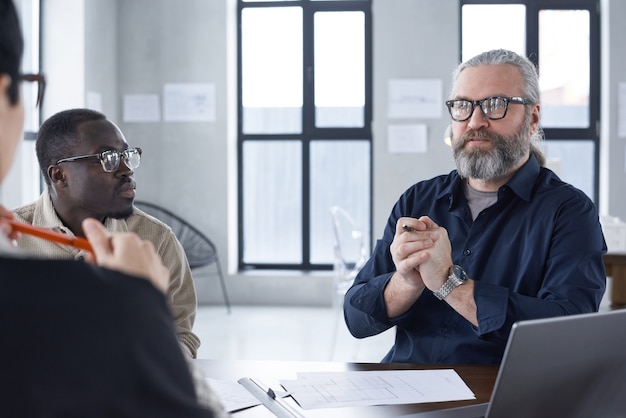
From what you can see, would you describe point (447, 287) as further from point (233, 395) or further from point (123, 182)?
point (123, 182)

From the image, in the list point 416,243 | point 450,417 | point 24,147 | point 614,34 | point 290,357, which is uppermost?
point 614,34

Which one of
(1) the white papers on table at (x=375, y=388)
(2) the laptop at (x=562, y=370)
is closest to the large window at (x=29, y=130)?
(1) the white papers on table at (x=375, y=388)

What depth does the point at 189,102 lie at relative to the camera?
6.04 m

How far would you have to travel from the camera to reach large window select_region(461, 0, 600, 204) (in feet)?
19.7

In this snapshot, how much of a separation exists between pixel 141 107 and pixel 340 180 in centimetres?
167

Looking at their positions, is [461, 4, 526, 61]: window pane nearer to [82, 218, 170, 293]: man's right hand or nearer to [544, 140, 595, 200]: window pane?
[544, 140, 595, 200]: window pane

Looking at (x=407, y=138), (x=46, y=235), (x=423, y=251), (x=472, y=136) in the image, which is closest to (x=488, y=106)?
(x=472, y=136)

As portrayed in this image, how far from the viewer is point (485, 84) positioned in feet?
6.58

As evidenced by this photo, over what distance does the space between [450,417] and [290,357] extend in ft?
10.5

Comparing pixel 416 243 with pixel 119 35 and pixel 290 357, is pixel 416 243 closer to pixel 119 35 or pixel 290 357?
pixel 290 357

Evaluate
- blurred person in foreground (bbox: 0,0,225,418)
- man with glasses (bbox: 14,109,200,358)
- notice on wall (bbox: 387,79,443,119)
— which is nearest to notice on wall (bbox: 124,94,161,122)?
notice on wall (bbox: 387,79,443,119)

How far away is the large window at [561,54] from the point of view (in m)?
6.00

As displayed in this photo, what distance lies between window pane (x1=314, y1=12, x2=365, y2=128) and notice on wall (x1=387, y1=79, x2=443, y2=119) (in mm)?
394

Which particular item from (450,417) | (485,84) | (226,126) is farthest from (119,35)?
(450,417)
